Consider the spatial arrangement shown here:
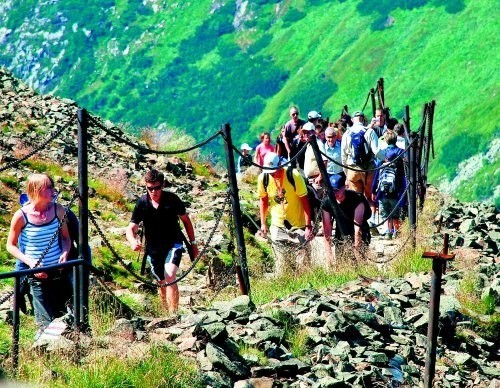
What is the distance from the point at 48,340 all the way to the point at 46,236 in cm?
145

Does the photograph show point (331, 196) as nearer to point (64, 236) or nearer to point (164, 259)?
point (164, 259)

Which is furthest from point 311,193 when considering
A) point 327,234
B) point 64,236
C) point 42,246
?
point 42,246

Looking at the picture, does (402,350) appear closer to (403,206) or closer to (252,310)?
(252,310)

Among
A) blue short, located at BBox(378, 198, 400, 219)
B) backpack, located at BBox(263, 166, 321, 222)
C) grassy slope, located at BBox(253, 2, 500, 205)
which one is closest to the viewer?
backpack, located at BBox(263, 166, 321, 222)

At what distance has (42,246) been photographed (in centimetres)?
970

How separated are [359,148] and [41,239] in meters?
8.87

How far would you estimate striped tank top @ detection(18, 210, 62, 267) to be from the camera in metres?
9.68

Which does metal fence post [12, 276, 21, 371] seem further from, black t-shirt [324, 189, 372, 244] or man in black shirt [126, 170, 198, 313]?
black t-shirt [324, 189, 372, 244]

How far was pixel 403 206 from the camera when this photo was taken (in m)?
18.8

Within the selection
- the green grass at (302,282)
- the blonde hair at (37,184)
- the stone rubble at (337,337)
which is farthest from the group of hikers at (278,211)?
the stone rubble at (337,337)

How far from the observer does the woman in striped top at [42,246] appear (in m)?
9.61

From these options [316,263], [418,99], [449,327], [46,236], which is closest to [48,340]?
[46,236]

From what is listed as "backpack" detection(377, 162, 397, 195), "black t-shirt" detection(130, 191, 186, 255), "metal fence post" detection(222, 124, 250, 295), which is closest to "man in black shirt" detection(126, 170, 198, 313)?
"black t-shirt" detection(130, 191, 186, 255)

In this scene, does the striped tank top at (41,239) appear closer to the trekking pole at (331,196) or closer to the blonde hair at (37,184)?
the blonde hair at (37,184)
